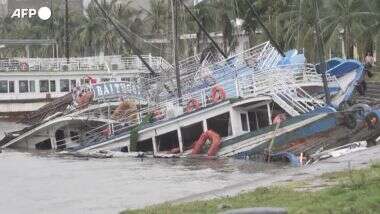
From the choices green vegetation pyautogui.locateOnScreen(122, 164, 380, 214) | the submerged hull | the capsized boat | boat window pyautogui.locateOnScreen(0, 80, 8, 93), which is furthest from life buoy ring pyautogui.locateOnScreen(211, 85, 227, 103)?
boat window pyautogui.locateOnScreen(0, 80, 8, 93)

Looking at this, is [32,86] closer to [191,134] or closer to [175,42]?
[175,42]

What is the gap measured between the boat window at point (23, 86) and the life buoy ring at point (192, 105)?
28.6 metres

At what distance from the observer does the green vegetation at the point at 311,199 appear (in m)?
10.1

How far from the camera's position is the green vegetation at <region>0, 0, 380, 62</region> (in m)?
54.2

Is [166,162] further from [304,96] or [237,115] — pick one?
[304,96]

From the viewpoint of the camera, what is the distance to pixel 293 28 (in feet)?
201

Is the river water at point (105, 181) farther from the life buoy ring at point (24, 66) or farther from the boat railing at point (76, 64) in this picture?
the life buoy ring at point (24, 66)

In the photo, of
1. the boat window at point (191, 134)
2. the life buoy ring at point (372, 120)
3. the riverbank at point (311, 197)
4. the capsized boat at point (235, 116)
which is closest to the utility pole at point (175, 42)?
the capsized boat at point (235, 116)

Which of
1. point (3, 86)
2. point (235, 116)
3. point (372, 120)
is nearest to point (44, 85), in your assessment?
point (3, 86)

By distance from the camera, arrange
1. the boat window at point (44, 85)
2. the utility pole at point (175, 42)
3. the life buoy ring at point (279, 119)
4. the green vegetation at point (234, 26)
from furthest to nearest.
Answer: the boat window at point (44, 85), the green vegetation at point (234, 26), the utility pole at point (175, 42), the life buoy ring at point (279, 119)

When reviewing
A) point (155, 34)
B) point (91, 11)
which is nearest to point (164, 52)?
point (155, 34)

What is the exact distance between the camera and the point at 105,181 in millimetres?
24234

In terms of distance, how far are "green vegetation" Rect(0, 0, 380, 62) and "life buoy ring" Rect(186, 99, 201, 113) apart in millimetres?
7017

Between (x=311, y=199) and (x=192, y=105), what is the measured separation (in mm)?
20299
